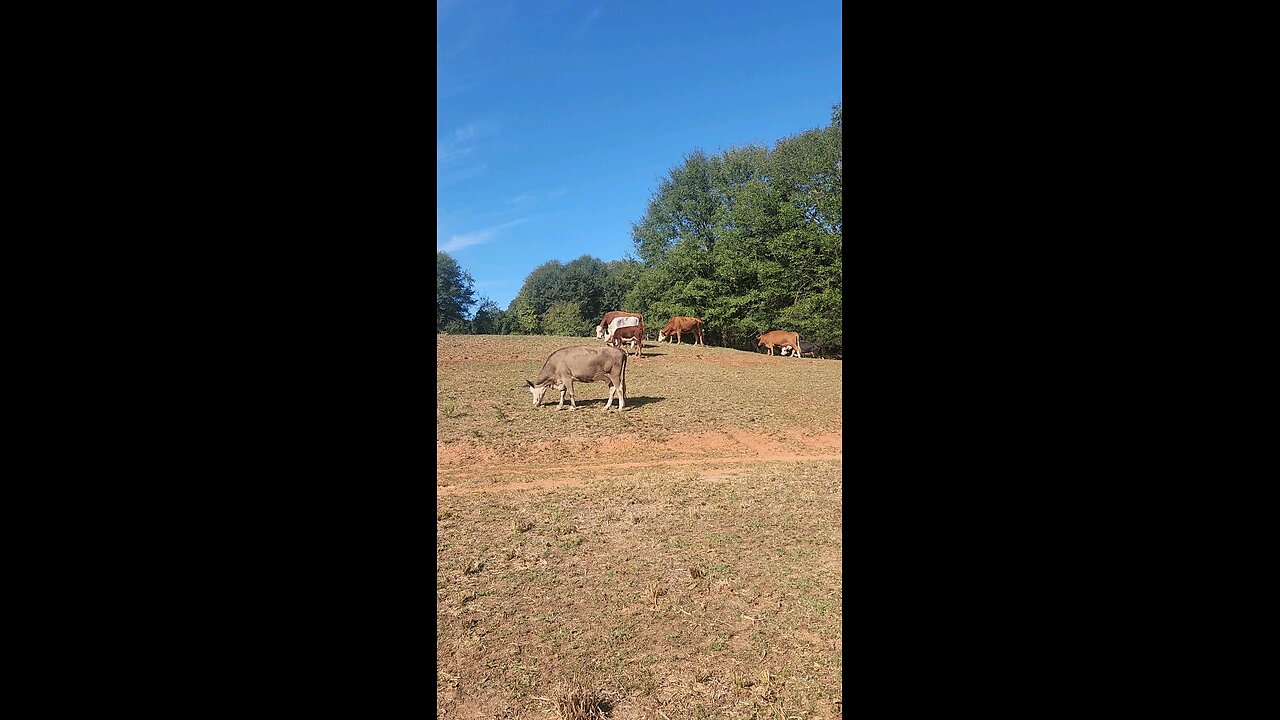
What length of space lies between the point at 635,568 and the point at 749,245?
27332mm

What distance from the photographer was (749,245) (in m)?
30.1

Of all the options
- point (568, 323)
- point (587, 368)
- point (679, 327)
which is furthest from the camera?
point (568, 323)

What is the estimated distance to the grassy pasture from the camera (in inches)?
Answer: 115

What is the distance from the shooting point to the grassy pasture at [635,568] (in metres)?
2.93

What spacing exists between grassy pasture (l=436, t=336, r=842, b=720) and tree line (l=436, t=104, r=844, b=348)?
17.8 metres

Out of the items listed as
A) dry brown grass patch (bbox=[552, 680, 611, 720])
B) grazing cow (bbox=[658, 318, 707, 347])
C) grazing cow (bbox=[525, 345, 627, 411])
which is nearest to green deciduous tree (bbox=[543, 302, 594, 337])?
grazing cow (bbox=[658, 318, 707, 347])

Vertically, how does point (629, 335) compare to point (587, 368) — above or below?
above

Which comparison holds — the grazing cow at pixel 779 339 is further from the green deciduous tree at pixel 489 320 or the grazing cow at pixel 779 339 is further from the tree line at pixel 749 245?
the green deciduous tree at pixel 489 320

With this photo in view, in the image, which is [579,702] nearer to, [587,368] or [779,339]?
[587,368]

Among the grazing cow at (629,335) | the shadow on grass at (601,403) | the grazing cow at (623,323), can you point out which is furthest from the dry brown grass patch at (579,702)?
the grazing cow at (623,323)

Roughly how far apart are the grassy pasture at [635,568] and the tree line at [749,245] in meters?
17.8

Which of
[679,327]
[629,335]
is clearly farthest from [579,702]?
[679,327]
